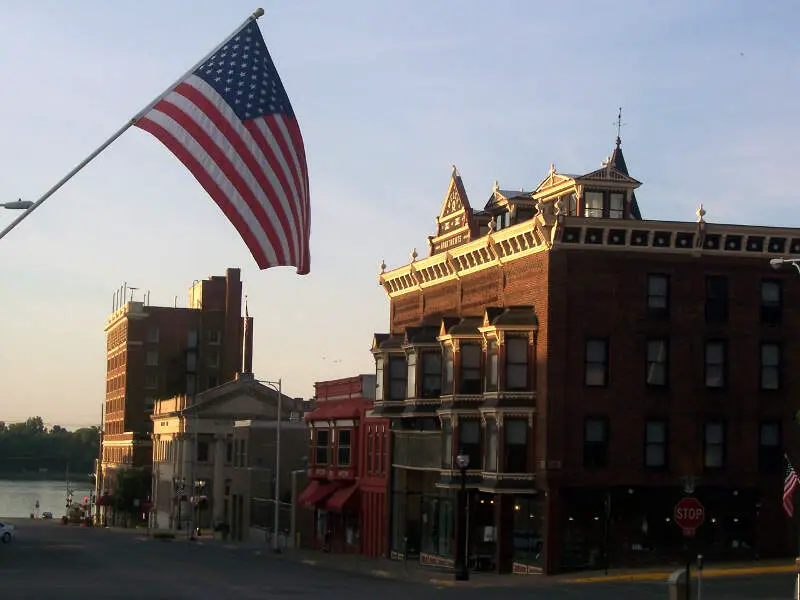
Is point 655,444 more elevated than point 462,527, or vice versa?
point 655,444

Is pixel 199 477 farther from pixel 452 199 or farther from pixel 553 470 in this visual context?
pixel 553 470

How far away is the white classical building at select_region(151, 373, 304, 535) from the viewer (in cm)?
10794

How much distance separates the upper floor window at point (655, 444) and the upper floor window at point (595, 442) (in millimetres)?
1792

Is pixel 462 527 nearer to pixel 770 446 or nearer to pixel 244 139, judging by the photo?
pixel 770 446

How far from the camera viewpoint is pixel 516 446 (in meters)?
56.6

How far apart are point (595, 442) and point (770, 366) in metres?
8.42

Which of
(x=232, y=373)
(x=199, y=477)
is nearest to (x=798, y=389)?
(x=199, y=477)

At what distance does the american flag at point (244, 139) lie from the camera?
2503 cm

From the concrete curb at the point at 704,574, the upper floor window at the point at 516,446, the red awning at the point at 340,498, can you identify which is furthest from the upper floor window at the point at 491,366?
the red awning at the point at 340,498

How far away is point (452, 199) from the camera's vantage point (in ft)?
232

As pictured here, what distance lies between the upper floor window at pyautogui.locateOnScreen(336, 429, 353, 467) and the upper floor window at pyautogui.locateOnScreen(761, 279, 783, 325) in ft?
95.8

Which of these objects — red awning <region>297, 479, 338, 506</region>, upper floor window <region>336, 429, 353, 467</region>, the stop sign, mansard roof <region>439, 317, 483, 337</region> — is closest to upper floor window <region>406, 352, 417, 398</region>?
mansard roof <region>439, 317, 483, 337</region>

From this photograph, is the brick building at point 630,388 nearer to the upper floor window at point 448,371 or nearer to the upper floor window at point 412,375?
the upper floor window at point 448,371

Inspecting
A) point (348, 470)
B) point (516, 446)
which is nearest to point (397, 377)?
point (348, 470)
